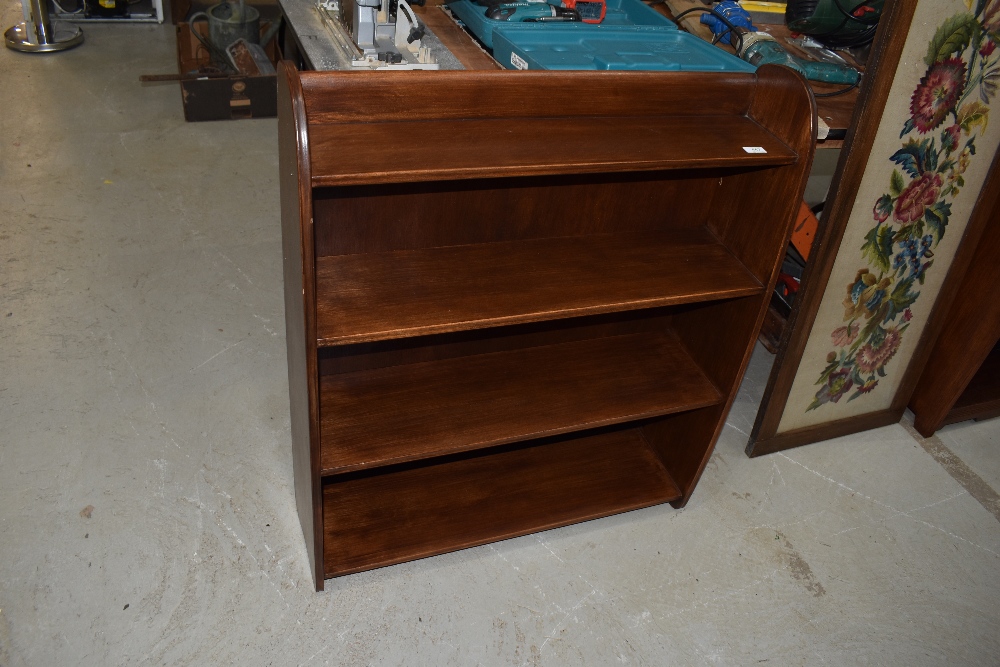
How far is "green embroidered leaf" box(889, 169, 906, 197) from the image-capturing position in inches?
74.2

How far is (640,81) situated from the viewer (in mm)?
1527

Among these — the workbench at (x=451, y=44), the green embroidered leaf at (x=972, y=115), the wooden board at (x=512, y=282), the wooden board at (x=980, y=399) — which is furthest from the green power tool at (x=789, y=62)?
the wooden board at (x=980, y=399)

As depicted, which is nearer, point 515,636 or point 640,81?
point 640,81

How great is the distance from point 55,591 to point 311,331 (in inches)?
38.6

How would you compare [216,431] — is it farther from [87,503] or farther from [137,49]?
[137,49]

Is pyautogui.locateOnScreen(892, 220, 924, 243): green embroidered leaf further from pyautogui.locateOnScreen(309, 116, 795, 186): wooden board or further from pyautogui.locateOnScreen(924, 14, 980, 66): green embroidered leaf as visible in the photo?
pyautogui.locateOnScreen(309, 116, 795, 186): wooden board

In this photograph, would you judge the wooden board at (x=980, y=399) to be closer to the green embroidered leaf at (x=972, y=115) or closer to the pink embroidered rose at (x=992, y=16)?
the green embroidered leaf at (x=972, y=115)

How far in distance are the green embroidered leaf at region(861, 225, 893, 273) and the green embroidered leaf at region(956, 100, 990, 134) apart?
0.28 metres

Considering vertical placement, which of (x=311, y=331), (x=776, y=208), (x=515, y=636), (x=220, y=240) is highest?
(x=776, y=208)

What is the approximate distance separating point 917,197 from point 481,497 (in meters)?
1.32

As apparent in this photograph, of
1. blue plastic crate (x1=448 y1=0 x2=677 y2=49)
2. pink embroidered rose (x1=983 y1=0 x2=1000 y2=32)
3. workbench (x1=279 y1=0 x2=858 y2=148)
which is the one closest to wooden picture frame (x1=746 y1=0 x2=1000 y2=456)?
pink embroidered rose (x1=983 y1=0 x2=1000 y2=32)

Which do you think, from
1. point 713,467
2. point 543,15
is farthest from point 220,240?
point 713,467

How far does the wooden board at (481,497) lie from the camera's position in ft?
6.19

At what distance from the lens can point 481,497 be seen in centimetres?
203
